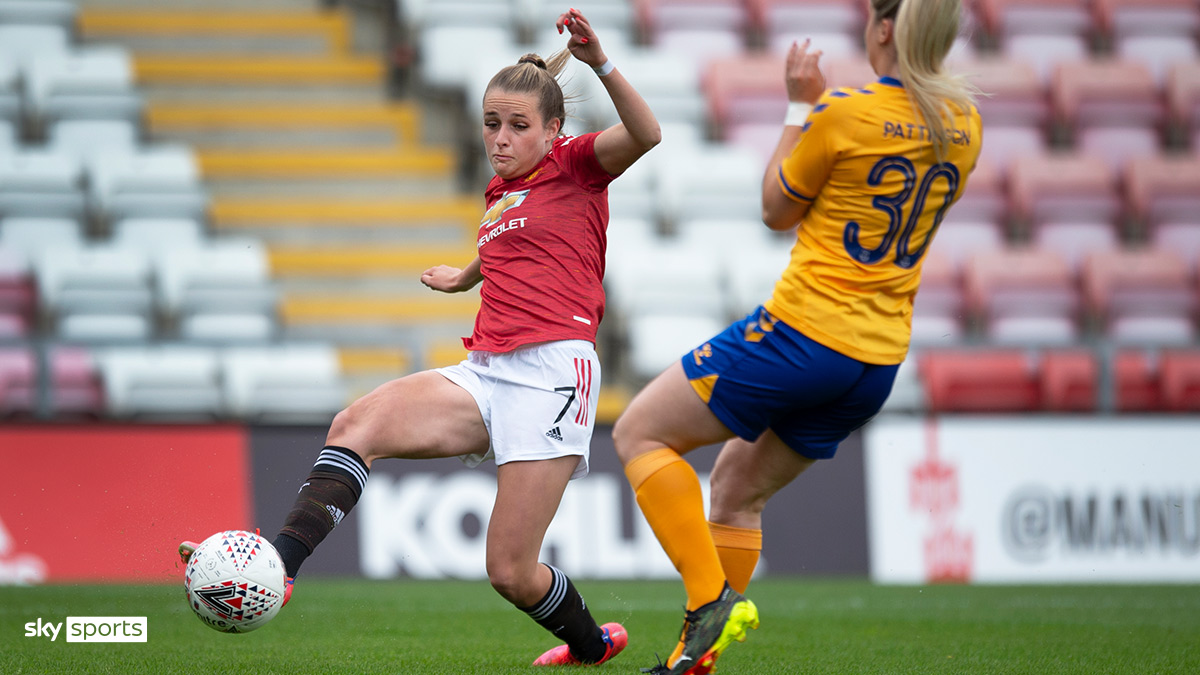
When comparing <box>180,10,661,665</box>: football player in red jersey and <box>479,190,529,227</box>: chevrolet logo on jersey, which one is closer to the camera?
<box>180,10,661,665</box>: football player in red jersey

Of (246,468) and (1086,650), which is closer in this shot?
(1086,650)

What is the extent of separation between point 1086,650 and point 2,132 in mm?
9604

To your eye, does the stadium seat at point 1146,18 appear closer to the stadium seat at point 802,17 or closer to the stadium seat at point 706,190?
the stadium seat at point 802,17

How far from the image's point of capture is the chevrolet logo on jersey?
3.91m

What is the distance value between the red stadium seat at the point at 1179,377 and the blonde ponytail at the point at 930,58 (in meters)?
6.71

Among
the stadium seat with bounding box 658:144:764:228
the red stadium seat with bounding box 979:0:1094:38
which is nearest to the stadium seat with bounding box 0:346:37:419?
→ the stadium seat with bounding box 658:144:764:228

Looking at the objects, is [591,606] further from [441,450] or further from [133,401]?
[133,401]

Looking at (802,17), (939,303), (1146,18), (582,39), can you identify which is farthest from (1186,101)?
(582,39)

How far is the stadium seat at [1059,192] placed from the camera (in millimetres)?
11523

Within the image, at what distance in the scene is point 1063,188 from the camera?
11602 millimetres

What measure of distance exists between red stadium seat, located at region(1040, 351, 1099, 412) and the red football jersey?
6184mm

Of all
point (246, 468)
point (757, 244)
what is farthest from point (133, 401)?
point (757, 244)

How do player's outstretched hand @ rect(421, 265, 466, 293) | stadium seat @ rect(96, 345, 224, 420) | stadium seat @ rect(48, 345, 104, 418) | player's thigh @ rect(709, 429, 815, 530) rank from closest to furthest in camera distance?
player's thigh @ rect(709, 429, 815, 530)
player's outstretched hand @ rect(421, 265, 466, 293)
stadium seat @ rect(48, 345, 104, 418)
stadium seat @ rect(96, 345, 224, 420)

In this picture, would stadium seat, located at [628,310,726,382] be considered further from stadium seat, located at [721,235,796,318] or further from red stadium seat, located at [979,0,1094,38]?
red stadium seat, located at [979,0,1094,38]
